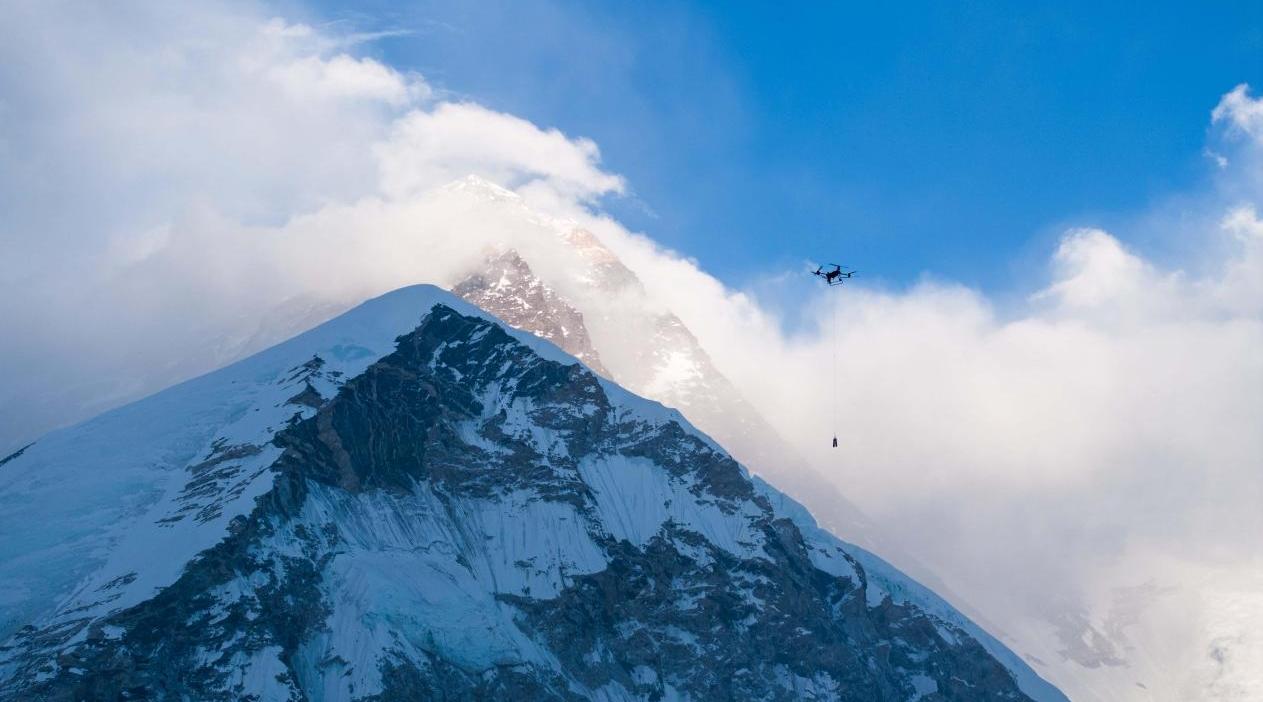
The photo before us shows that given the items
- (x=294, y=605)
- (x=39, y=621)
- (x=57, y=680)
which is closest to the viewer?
(x=57, y=680)

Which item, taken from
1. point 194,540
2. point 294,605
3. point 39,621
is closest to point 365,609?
point 294,605

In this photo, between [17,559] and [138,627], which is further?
[17,559]

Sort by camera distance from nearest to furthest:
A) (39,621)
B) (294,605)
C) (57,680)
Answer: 1. (57,680)
2. (39,621)
3. (294,605)

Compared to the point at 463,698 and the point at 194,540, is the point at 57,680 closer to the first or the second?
the point at 194,540

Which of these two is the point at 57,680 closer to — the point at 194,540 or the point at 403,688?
the point at 194,540

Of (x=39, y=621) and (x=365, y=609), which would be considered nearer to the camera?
(x=39, y=621)

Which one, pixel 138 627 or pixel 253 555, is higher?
pixel 253 555

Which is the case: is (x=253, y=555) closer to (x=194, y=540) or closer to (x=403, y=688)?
(x=194, y=540)

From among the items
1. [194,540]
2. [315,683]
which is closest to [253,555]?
[194,540]
